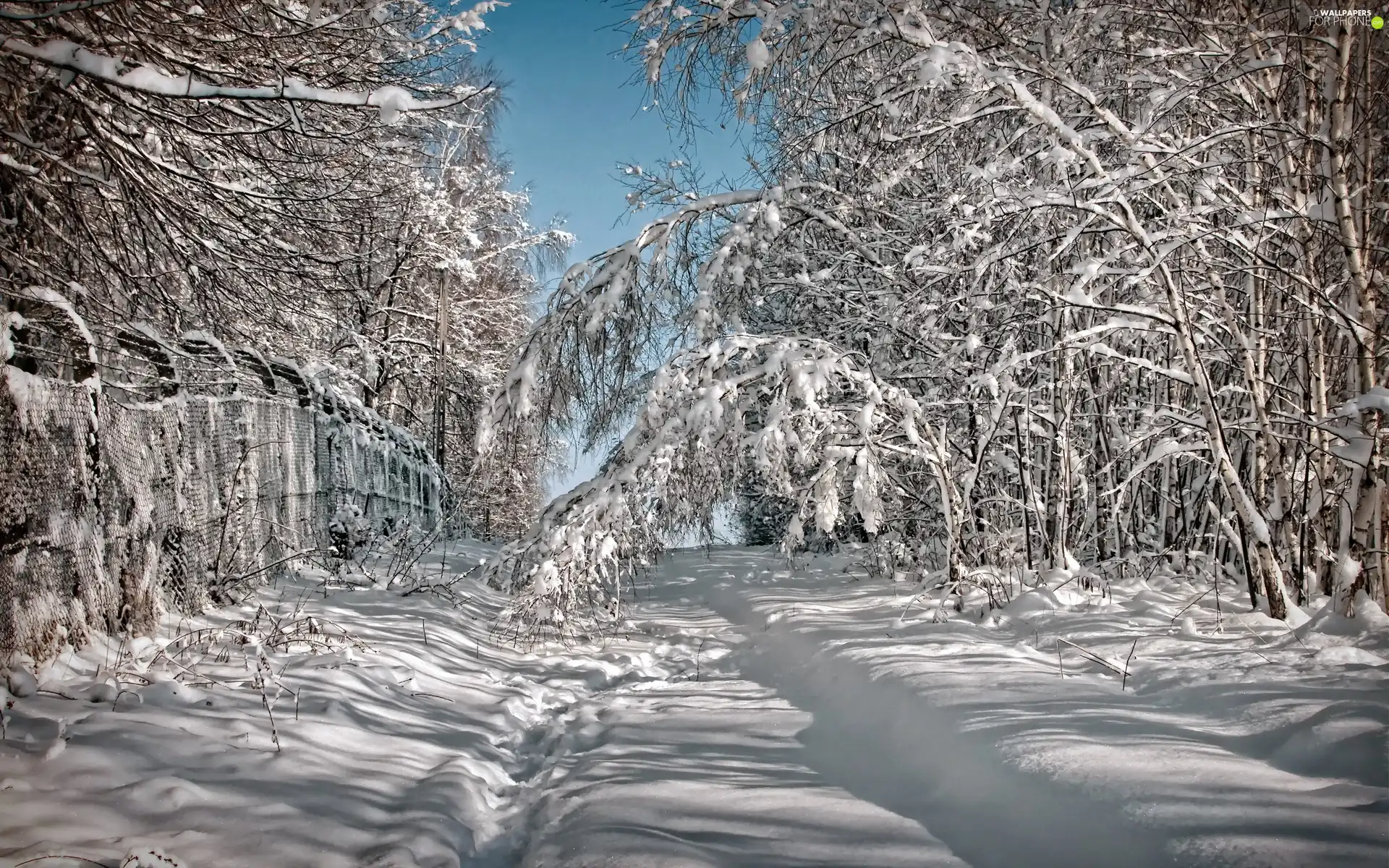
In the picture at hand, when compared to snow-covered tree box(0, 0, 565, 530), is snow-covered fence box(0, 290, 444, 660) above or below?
below

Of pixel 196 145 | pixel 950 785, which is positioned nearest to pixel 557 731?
pixel 950 785

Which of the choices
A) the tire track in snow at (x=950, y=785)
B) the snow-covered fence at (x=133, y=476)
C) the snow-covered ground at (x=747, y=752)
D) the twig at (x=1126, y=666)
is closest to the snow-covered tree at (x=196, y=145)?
the snow-covered fence at (x=133, y=476)

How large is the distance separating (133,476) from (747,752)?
377 cm

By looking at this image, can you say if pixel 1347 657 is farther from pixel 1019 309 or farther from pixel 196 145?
pixel 196 145

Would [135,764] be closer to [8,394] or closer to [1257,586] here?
[8,394]

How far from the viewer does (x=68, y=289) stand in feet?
13.7

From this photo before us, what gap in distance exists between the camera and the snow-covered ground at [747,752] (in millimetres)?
2174

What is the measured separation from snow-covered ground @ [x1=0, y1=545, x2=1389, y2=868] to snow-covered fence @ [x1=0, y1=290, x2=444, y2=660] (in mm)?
335

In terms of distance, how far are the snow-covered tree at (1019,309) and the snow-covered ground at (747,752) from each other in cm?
100

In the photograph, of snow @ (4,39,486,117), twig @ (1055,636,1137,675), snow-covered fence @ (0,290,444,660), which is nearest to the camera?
snow @ (4,39,486,117)

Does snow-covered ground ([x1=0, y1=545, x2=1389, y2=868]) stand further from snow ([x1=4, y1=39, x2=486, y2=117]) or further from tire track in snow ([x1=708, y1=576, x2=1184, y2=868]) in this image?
snow ([x1=4, y1=39, x2=486, y2=117])

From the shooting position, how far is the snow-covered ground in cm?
217

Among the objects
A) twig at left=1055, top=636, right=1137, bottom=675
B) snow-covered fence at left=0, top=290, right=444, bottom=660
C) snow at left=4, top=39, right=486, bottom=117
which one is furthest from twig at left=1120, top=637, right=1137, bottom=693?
snow-covered fence at left=0, top=290, right=444, bottom=660

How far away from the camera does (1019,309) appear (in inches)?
223
